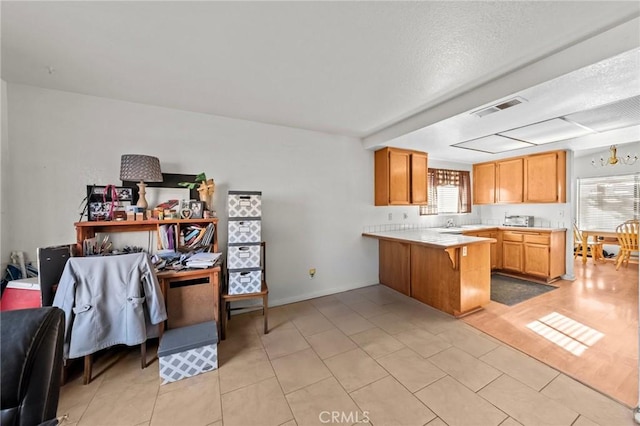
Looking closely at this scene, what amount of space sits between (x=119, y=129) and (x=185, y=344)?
2.20m

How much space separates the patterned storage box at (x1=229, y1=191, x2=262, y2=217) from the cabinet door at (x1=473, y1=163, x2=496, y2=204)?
478cm

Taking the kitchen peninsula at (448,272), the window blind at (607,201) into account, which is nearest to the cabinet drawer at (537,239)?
the kitchen peninsula at (448,272)

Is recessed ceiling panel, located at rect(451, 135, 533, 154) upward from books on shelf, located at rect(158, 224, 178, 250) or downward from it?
upward

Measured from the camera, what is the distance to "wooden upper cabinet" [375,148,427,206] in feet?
12.2

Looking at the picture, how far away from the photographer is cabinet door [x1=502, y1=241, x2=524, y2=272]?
4.32 m

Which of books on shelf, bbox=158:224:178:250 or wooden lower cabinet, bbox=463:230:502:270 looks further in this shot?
wooden lower cabinet, bbox=463:230:502:270

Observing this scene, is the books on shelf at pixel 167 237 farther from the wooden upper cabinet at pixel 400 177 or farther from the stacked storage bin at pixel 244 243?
the wooden upper cabinet at pixel 400 177

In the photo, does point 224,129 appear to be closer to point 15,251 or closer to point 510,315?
point 15,251

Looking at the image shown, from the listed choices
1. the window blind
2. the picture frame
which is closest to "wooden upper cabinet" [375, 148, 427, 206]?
the picture frame

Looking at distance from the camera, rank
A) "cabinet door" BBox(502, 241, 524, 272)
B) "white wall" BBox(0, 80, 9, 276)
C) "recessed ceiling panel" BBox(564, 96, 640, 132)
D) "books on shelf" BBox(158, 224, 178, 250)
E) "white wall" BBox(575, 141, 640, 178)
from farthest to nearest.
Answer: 1. "white wall" BBox(575, 141, 640, 178)
2. "cabinet door" BBox(502, 241, 524, 272)
3. "books on shelf" BBox(158, 224, 178, 250)
4. "recessed ceiling panel" BBox(564, 96, 640, 132)
5. "white wall" BBox(0, 80, 9, 276)

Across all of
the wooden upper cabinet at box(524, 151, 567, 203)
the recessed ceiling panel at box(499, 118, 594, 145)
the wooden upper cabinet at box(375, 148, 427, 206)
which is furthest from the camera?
the wooden upper cabinet at box(524, 151, 567, 203)

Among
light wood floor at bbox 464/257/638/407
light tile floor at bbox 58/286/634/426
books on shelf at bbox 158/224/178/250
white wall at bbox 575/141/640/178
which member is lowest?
light tile floor at bbox 58/286/634/426

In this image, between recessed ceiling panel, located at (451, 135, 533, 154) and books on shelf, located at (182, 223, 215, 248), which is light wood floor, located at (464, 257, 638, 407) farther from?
books on shelf, located at (182, 223, 215, 248)

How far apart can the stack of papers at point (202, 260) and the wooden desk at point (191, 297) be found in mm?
46
